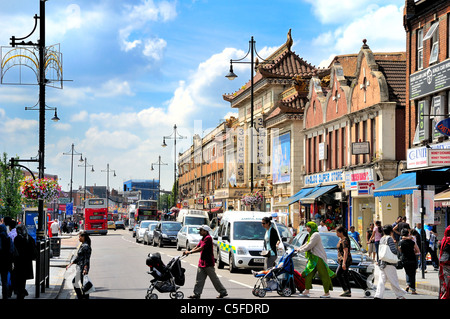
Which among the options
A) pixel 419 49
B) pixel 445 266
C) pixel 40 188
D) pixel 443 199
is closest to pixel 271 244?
pixel 445 266

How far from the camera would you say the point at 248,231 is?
26078 millimetres

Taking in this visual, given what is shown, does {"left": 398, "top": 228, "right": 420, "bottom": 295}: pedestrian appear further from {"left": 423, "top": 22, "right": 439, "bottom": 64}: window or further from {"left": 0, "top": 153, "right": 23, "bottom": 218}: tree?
{"left": 0, "top": 153, "right": 23, "bottom": 218}: tree

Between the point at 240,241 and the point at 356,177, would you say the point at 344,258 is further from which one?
the point at 356,177

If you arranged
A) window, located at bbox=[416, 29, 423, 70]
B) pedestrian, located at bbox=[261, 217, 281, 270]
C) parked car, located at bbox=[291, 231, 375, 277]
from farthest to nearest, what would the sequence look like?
window, located at bbox=[416, 29, 423, 70], parked car, located at bbox=[291, 231, 375, 277], pedestrian, located at bbox=[261, 217, 281, 270]

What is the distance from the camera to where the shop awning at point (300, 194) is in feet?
164

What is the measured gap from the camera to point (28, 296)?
1764 cm

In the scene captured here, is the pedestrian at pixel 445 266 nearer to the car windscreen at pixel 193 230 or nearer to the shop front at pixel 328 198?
the car windscreen at pixel 193 230

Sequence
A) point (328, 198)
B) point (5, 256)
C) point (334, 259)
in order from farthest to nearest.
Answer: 1. point (328, 198)
2. point (334, 259)
3. point (5, 256)

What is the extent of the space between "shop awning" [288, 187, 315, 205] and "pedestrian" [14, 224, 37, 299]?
33.6m

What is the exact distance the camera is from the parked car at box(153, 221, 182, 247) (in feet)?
150

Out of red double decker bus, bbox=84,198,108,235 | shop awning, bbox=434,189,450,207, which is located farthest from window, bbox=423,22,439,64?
red double decker bus, bbox=84,198,108,235

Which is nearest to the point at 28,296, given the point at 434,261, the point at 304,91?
the point at 434,261

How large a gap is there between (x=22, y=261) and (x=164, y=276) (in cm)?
355

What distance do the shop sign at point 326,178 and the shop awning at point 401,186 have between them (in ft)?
30.0
